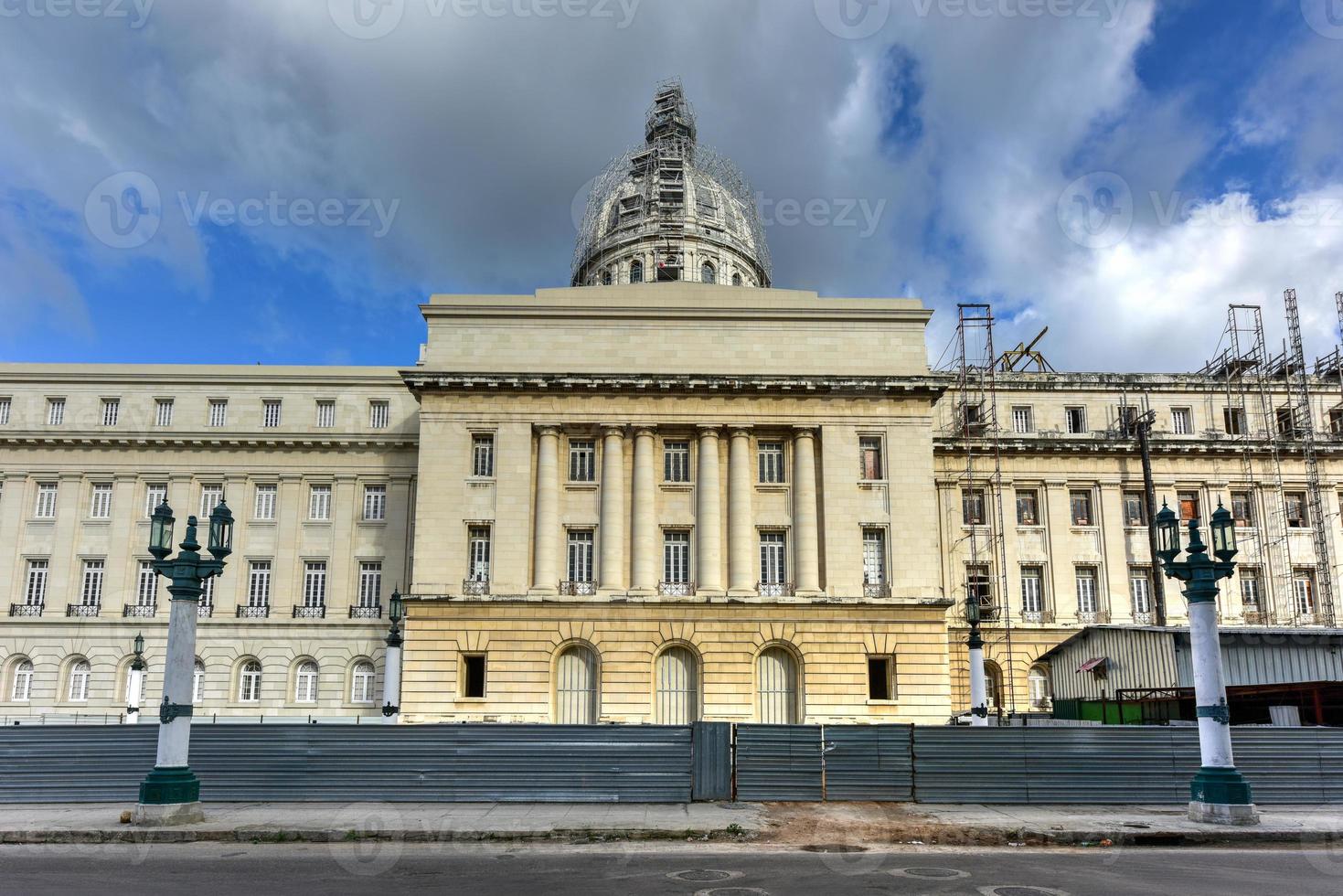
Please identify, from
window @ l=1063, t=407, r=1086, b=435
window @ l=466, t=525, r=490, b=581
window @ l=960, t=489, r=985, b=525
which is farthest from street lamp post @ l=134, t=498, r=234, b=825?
window @ l=1063, t=407, r=1086, b=435

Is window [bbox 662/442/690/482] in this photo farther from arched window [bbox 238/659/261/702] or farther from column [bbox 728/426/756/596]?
arched window [bbox 238/659/261/702]

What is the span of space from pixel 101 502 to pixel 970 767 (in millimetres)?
44144

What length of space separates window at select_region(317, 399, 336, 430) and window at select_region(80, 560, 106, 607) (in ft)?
39.2

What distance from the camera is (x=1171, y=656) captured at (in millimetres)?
32188

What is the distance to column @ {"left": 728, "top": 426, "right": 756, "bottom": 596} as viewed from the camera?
39312 mm

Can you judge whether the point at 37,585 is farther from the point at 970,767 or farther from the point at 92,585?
the point at 970,767

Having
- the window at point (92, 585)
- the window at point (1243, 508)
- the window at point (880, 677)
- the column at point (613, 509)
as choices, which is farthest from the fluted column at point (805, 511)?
the window at point (92, 585)

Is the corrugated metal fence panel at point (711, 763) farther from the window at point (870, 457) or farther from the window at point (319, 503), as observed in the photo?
the window at point (319, 503)

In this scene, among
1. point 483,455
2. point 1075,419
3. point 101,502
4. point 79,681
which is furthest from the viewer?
point 1075,419

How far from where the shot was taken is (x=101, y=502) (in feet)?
161

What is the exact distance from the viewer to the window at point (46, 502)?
4897 cm

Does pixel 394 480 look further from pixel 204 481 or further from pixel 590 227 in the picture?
pixel 590 227

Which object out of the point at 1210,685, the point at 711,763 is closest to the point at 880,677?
the point at 711,763

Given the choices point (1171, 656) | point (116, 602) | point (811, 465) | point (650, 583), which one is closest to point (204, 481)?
point (116, 602)
